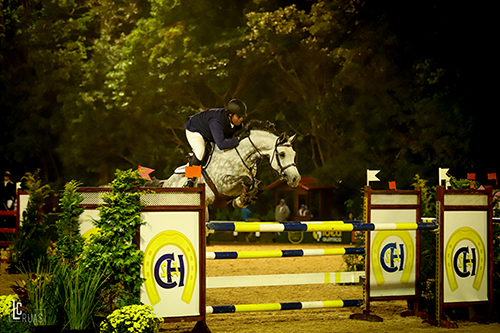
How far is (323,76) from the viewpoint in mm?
23406

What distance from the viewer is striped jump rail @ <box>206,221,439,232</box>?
5.33 m

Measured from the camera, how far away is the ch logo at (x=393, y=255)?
6.30 m

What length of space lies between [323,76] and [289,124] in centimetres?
259

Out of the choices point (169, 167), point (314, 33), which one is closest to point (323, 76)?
point (314, 33)

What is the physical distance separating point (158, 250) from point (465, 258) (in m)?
3.24

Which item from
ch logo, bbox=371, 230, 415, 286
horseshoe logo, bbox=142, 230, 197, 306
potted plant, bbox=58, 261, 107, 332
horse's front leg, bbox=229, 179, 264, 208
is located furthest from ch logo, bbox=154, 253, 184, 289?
horse's front leg, bbox=229, 179, 264, 208

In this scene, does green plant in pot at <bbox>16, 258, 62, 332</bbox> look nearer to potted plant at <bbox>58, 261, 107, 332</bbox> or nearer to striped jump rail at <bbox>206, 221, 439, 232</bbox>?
potted plant at <bbox>58, 261, 107, 332</bbox>

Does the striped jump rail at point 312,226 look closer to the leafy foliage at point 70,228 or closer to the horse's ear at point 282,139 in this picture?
the leafy foliage at point 70,228

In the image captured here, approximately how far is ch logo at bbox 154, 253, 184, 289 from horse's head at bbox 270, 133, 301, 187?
2777 millimetres

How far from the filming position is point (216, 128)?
307 inches

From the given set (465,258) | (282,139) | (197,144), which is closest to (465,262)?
(465,258)

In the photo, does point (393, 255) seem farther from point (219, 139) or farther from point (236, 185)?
point (219, 139)

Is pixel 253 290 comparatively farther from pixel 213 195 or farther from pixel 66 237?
pixel 66 237

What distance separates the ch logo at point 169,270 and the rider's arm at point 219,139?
289cm
